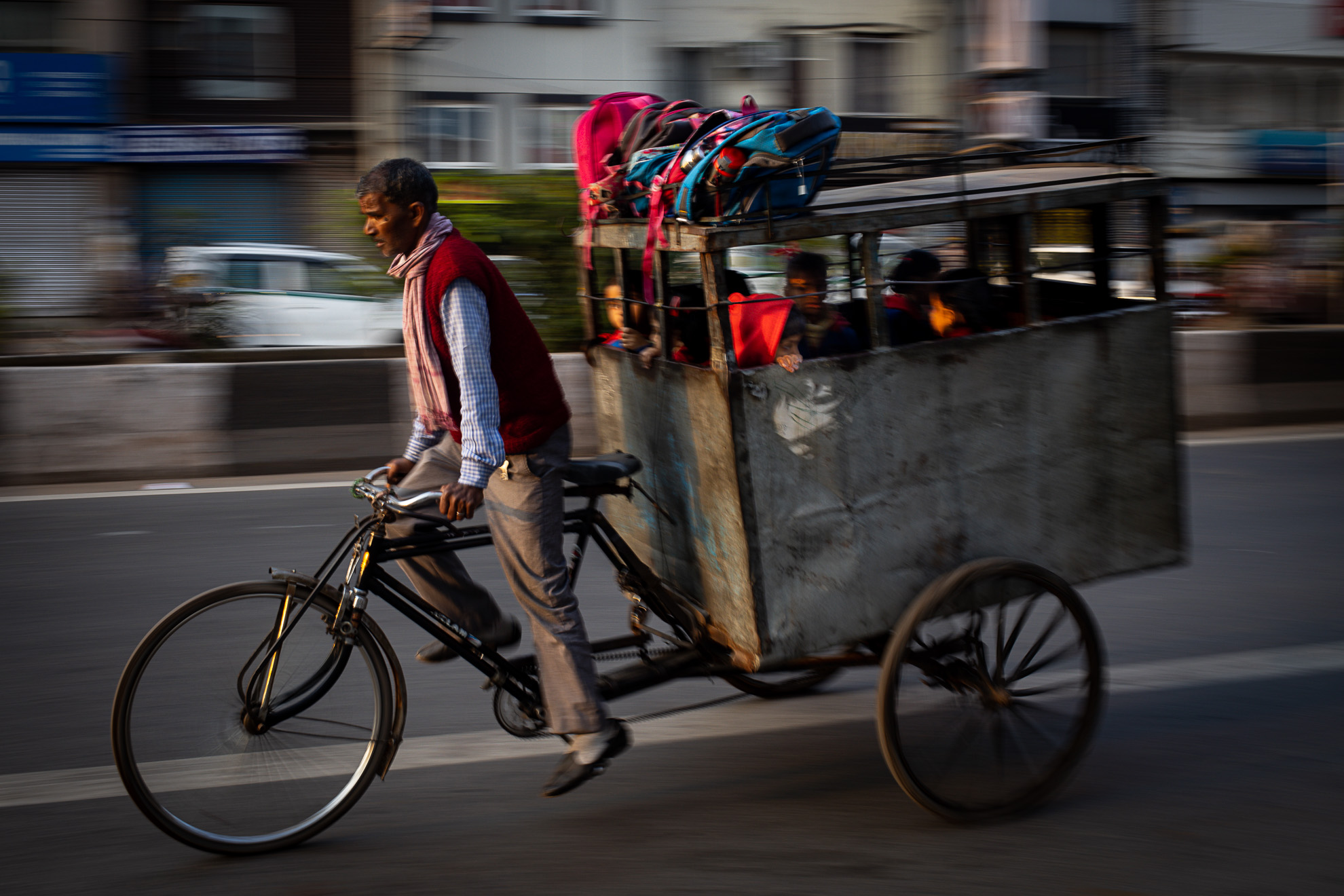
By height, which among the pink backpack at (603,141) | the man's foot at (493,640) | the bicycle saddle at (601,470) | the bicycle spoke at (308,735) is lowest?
the bicycle spoke at (308,735)

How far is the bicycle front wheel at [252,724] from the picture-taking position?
2.92m

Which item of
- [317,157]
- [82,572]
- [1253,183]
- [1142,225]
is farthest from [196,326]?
[1253,183]

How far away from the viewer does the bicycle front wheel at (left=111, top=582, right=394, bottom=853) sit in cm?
292

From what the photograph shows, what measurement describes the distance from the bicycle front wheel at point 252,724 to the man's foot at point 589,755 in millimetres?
454

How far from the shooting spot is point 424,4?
18.6 m

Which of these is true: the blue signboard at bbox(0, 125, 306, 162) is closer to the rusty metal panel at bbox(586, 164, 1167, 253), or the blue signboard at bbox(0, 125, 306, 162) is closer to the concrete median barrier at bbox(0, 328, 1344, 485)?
the concrete median barrier at bbox(0, 328, 1344, 485)

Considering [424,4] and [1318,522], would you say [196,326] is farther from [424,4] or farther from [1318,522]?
[424,4]

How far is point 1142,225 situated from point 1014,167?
1.64 feet

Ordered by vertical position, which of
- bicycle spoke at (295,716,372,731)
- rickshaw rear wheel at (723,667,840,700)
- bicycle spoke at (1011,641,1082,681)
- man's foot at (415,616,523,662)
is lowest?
rickshaw rear wheel at (723,667,840,700)

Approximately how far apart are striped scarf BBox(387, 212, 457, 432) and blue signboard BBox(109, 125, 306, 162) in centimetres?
1943

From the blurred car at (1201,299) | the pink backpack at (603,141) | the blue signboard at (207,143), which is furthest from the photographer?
the blue signboard at (207,143)

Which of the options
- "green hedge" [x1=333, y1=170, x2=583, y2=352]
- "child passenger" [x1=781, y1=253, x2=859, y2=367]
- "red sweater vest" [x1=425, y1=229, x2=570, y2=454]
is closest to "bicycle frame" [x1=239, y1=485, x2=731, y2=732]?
→ "red sweater vest" [x1=425, y1=229, x2=570, y2=454]

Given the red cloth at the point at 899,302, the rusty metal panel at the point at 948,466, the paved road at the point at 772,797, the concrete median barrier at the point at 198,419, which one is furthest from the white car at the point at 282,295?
the rusty metal panel at the point at 948,466

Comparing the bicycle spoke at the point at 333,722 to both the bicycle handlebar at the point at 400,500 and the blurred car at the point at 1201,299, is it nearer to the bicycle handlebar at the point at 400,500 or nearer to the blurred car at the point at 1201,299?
the bicycle handlebar at the point at 400,500
